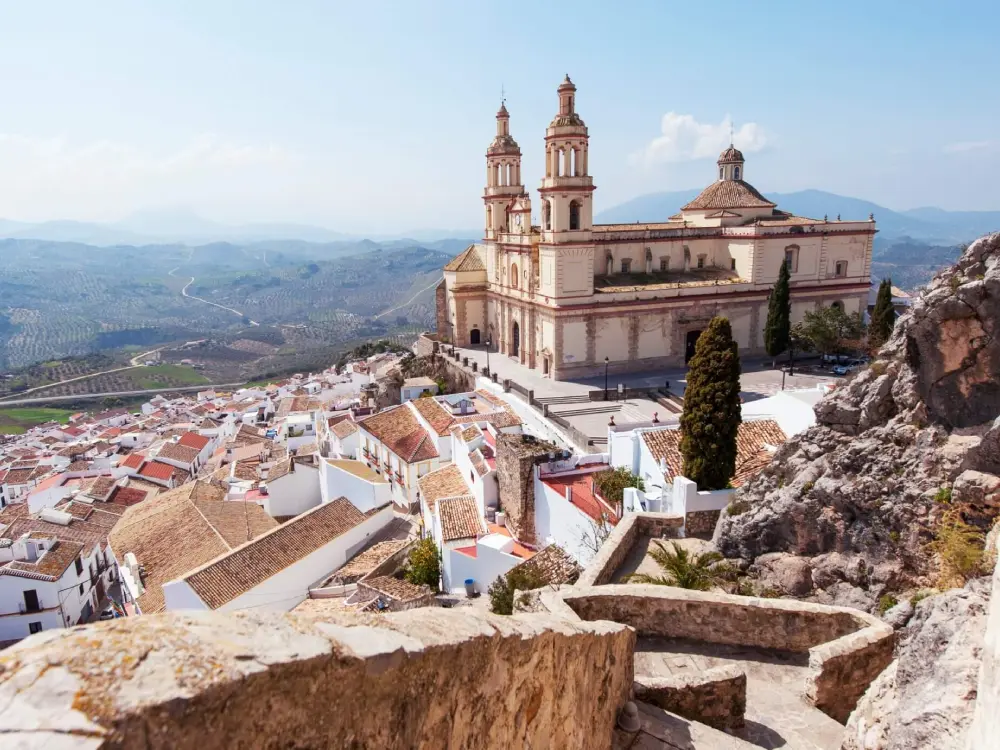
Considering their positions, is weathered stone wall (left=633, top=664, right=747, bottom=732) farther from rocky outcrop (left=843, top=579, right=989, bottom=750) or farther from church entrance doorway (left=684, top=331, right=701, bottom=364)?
church entrance doorway (left=684, top=331, right=701, bottom=364)

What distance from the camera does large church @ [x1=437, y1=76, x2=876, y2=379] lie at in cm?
2605

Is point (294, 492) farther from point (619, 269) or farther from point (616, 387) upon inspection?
point (619, 269)

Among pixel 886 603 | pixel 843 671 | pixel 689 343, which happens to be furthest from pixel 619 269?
pixel 843 671

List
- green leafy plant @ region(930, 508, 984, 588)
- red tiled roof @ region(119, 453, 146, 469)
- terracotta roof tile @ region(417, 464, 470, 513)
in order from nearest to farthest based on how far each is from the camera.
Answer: green leafy plant @ region(930, 508, 984, 588), terracotta roof tile @ region(417, 464, 470, 513), red tiled roof @ region(119, 453, 146, 469)

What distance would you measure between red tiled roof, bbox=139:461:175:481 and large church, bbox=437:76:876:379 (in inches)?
601

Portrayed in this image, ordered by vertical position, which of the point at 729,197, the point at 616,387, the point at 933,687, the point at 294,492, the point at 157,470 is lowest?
the point at 157,470

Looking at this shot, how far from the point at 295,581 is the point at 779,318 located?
2026 centimetres

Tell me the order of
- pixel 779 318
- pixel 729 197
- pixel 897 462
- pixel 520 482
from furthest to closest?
pixel 729 197, pixel 779 318, pixel 520 482, pixel 897 462

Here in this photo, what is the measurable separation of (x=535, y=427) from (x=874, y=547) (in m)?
14.5

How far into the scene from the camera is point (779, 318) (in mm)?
26844

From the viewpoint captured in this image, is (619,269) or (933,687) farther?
(619,269)

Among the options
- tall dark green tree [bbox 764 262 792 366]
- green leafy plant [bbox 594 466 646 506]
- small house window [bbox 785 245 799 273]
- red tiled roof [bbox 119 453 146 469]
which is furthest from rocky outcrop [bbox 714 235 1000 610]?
red tiled roof [bbox 119 453 146 469]

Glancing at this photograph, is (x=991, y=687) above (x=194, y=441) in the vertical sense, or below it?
above

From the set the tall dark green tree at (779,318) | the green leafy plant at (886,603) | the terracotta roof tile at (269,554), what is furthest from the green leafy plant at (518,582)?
the tall dark green tree at (779,318)
